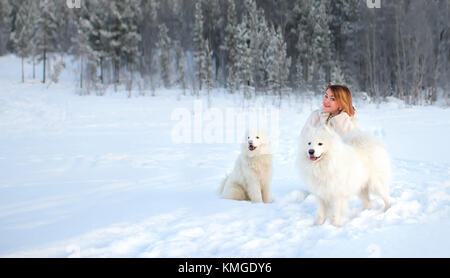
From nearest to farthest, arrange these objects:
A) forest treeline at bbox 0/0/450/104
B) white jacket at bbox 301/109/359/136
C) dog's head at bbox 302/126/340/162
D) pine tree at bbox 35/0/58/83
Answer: dog's head at bbox 302/126/340/162
white jacket at bbox 301/109/359/136
forest treeline at bbox 0/0/450/104
pine tree at bbox 35/0/58/83

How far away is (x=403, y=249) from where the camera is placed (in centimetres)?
236

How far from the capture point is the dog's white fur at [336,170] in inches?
117

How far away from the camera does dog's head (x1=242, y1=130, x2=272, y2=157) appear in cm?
406

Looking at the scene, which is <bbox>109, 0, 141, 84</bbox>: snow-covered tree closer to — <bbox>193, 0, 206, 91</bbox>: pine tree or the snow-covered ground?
<bbox>193, 0, 206, 91</bbox>: pine tree

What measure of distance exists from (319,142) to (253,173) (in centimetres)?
134

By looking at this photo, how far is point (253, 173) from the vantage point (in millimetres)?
4094

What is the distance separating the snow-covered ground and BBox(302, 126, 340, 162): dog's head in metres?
0.70

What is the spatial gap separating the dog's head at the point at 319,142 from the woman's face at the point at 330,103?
3.24 ft

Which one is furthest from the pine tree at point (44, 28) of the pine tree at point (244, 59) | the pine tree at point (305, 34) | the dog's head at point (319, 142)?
the dog's head at point (319, 142)

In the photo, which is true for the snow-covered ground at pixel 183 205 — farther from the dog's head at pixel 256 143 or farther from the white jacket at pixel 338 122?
the white jacket at pixel 338 122

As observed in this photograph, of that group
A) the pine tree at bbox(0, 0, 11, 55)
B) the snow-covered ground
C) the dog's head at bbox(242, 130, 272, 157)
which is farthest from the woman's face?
the pine tree at bbox(0, 0, 11, 55)

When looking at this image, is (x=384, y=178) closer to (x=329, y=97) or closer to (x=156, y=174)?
(x=329, y=97)

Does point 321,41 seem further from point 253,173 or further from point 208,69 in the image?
point 253,173

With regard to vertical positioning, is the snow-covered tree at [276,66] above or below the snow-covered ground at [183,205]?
above
